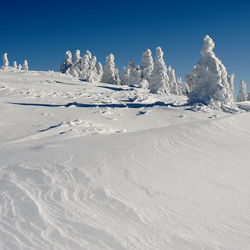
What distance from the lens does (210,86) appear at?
67.0ft

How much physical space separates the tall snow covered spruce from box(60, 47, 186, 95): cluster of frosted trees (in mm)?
16133

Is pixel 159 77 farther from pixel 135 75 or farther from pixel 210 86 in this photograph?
pixel 210 86

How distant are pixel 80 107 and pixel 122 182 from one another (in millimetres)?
13803

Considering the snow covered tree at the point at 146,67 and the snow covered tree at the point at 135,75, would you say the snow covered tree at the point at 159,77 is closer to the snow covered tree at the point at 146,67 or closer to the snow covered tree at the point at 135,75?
the snow covered tree at the point at 146,67

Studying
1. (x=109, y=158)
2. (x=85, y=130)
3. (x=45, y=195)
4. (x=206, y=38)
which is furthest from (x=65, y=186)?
(x=206, y=38)

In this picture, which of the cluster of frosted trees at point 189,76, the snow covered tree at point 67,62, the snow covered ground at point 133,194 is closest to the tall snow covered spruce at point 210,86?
the cluster of frosted trees at point 189,76

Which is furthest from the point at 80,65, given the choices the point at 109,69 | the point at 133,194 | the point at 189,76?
the point at 133,194

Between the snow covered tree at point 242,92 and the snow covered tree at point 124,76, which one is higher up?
the snow covered tree at point 124,76

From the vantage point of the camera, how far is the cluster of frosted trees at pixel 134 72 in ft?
127

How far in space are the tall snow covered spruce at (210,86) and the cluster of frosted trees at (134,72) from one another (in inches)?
635

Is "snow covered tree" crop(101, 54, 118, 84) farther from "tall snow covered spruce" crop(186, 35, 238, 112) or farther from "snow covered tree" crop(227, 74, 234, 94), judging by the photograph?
"tall snow covered spruce" crop(186, 35, 238, 112)

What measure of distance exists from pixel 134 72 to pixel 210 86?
3618cm

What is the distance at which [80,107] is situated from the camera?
1744cm

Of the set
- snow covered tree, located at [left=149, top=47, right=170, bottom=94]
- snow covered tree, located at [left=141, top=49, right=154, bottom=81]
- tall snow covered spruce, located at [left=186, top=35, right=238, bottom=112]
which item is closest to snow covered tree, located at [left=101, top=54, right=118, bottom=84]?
snow covered tree, located at [left=141, top=49, right=154, bottom=81]
